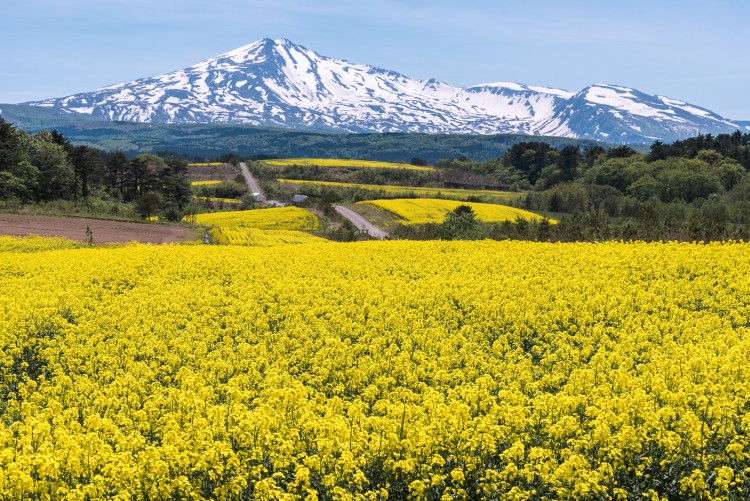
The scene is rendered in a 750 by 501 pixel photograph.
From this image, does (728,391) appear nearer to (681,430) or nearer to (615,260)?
(681,430)

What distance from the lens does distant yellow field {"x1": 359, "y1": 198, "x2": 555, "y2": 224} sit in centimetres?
8694

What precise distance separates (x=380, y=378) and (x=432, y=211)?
83.2 meters

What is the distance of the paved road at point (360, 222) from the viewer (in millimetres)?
75262

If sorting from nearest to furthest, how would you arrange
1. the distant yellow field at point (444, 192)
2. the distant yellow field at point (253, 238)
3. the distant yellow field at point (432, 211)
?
the distant yellow field at point (253, 238) → the distant yellow field at point (432, 211) → the distant yellow field at point (444, 192)

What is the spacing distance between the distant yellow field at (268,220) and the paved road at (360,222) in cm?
611

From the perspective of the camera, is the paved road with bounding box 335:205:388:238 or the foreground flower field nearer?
the foreground flower field

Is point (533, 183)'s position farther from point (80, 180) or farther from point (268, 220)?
point (80, 180)

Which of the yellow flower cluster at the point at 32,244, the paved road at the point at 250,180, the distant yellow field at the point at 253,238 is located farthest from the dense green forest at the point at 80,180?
the paved road at the point at 250,180

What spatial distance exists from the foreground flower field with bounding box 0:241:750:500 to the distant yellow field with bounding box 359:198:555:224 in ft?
205

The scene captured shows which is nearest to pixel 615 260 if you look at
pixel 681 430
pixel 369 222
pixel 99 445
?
pixel 681 430

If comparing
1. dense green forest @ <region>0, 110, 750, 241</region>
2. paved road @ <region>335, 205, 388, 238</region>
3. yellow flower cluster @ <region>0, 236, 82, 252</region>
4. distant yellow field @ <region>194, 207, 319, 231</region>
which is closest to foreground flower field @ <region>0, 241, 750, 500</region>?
yellow flower cluster @ <region>0, 236, 82, 252</region>

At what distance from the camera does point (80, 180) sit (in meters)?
84.0

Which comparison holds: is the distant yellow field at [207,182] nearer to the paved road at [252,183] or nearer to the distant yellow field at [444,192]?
the paved road at [252,183]

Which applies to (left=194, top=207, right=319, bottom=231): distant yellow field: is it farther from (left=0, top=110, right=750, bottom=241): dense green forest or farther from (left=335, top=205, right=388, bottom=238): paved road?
(left=335, top=205, right=388, bottom=238): paved road
